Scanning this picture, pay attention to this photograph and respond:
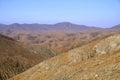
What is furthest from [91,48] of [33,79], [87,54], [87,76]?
[87,76]

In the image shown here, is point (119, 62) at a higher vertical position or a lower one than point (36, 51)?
higher

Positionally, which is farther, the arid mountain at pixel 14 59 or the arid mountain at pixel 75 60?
the arid mountain at pixel 14 59

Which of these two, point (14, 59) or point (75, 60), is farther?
point (14, 59)

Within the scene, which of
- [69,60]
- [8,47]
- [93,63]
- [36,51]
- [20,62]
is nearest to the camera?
[93,63]

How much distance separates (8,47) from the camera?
92.7 metres

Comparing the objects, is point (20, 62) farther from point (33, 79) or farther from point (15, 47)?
point (33, 79)

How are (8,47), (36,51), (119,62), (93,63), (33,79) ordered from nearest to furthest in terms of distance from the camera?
(119,62), (93,63), (33,79), (8,47), (36,51)

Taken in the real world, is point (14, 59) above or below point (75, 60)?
below

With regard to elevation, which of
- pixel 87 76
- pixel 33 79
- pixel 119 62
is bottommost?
pixel 33 79

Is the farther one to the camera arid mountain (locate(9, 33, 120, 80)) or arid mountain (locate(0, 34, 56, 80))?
arid mountain (locate(0, 34, 56, 80))

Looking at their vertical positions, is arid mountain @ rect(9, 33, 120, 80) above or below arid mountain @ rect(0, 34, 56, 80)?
above

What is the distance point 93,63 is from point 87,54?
9.92 metres

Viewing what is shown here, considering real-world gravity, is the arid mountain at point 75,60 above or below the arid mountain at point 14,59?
above

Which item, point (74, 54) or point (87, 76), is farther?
point (74, 54)
